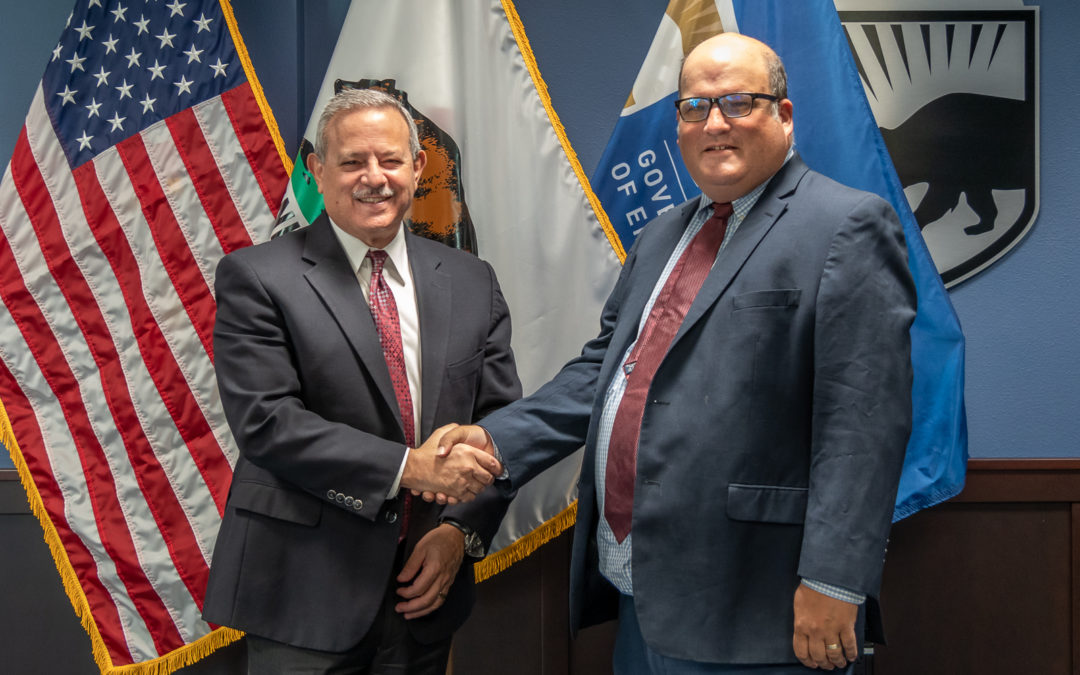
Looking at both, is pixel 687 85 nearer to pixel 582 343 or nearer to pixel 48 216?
pixel 582 343

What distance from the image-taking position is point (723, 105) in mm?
1263

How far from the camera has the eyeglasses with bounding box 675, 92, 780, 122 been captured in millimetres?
1253

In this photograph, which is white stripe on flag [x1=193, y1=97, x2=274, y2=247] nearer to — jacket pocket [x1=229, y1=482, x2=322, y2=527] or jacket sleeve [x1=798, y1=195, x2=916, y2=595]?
jacket pocket [x1=229, y1=482, x2=322, y2=527]

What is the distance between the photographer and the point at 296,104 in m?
2.20

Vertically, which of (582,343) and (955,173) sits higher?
(955,173)

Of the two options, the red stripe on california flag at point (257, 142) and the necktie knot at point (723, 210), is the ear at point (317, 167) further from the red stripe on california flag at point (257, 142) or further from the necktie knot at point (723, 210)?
the necktie knot at point (723, 210)

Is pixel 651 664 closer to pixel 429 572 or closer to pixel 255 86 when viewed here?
pixel 429 572

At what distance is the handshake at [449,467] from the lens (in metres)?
1.37

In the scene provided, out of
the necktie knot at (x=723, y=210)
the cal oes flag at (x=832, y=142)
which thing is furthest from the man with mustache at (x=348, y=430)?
the cal oes flag at (x=832, y=142)

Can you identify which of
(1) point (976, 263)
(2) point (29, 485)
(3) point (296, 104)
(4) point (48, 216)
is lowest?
(2) point (29, 485)

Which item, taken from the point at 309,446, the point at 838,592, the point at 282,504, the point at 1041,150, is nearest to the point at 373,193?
the point at 309,446

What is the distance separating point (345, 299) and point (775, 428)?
30.5 inches

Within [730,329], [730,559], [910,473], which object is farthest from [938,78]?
[730,559]

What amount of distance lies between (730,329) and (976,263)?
129 centimetres
